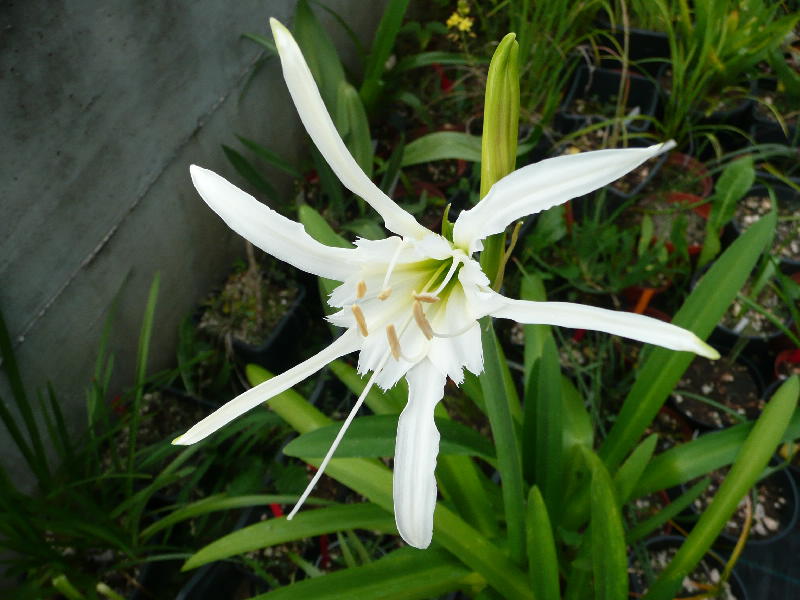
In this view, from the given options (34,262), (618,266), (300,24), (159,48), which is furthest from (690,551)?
(300,24)

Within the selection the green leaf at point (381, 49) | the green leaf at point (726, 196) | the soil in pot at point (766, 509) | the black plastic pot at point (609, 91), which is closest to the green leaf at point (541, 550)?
the soil in pot at point (766, 509)

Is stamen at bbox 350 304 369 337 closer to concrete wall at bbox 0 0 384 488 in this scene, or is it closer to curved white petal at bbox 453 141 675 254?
curved white petal at bbox 453 141 675 254

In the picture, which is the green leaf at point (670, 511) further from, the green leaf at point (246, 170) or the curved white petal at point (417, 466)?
the green leaf at point (246, 170)

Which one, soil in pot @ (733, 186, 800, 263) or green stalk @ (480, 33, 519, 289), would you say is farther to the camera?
soil in pot @ (733, 186, 800, 263)

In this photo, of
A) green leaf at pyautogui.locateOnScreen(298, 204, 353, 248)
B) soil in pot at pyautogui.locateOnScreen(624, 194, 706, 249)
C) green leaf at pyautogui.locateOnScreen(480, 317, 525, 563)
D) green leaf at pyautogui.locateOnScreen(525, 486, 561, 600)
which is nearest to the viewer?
green leaf at pyautogui.locateOnScreen(480, 317, 525, 563)

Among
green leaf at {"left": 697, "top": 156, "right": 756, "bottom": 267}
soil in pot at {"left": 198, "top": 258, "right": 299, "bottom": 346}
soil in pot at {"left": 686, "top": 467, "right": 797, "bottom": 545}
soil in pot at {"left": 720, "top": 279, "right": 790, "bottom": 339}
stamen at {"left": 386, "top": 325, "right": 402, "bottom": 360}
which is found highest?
stamen at {"left": 386, "top": 325, "right": 402, "bottom": 360}

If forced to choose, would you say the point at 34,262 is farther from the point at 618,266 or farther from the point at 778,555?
the point at 778,555

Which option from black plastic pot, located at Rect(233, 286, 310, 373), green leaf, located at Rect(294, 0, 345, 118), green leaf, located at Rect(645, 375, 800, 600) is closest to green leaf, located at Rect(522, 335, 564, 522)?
green leaf, located at Rect(645, 375, 800, 600)

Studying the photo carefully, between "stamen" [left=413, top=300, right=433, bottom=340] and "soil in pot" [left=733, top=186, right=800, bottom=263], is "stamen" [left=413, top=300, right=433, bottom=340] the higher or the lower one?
the higher one
